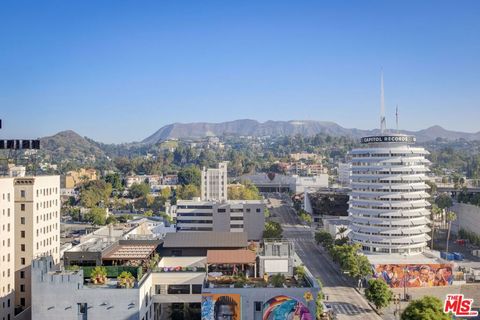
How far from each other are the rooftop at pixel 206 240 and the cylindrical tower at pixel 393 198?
2971 centimetres

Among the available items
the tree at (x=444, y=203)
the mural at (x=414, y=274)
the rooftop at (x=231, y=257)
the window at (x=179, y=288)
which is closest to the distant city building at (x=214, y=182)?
the tree at (x=444, y=203)

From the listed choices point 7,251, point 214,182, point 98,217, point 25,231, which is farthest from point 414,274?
point 214,182

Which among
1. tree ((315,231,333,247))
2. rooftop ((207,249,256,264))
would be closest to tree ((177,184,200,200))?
tree ((315,231,333,247))

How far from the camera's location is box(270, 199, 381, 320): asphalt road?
187ft

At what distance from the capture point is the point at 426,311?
1527 inches

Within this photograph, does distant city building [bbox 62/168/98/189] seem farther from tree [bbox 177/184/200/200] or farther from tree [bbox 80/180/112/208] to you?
tree [bbox 177/184/200/200]

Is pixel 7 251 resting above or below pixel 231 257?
above

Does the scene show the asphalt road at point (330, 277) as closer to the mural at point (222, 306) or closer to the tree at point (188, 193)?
the mural at point (222, 306)

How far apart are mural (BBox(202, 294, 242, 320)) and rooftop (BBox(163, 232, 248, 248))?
12792 millimetres

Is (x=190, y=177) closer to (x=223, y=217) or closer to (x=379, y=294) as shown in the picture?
(x=223, y=217)

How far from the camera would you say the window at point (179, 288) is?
42219 mm

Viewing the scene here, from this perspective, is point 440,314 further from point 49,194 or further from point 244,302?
point 49,194

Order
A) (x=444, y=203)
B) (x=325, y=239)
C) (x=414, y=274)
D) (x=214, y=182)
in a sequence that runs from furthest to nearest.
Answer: (x=214, y=182) < (x=444, y=203) < (x=325, y=239) < (x=414, y=274)

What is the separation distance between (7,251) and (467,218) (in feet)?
275
